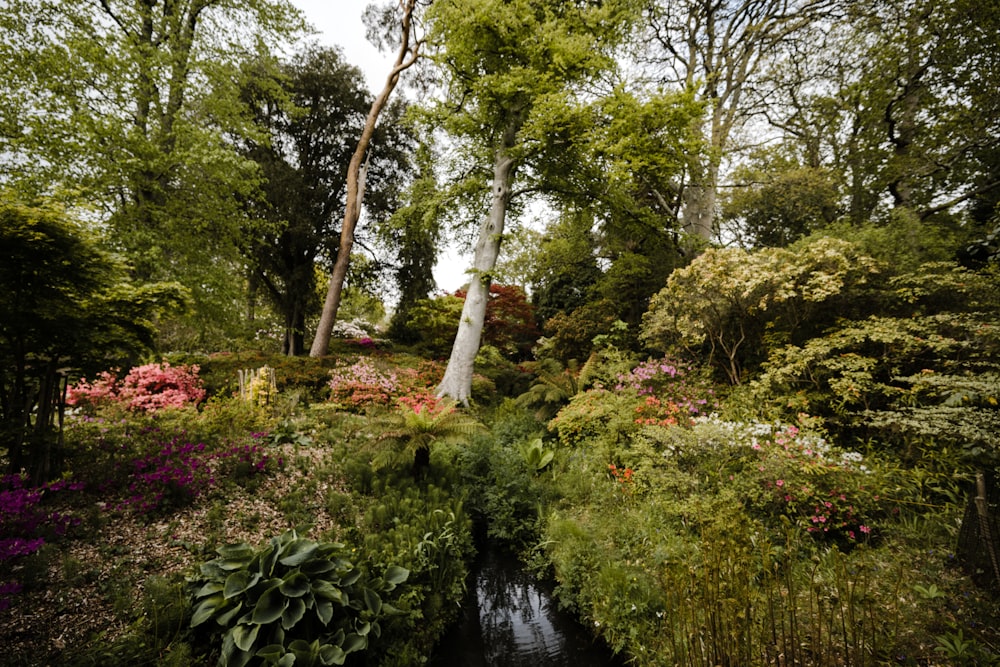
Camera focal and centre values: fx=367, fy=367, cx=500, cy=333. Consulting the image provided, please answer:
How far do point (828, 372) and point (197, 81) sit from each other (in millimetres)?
12953

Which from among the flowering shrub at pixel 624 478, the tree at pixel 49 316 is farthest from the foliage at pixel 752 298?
the tree at pixel 49 316

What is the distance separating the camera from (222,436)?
5109mm

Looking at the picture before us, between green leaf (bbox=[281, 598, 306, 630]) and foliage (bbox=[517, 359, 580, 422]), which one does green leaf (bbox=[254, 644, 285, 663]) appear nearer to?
green leaf (bbox=[281, 598, 306, 630])

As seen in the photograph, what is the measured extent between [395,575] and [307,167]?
14.4 metres

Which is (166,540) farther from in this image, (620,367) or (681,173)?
(681,173)

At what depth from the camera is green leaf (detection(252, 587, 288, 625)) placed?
231 centimetres

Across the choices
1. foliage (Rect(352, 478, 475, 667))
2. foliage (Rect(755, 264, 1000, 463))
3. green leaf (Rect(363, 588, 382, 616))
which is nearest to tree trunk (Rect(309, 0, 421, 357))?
foliage (Rect(352, 478, 475, 667))

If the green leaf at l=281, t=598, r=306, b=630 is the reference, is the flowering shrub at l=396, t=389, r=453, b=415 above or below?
above

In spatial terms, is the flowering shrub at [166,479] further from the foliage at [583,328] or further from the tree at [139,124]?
the foliage at [583,328]

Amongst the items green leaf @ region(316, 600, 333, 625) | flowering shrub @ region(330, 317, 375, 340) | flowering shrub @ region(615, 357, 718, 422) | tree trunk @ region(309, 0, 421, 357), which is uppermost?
tree trunk @ region(309, 0, 421, 357)

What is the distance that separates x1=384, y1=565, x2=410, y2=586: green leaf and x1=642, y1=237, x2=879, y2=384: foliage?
594cm

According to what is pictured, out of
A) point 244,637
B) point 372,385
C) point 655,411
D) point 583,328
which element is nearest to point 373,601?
point 244,637

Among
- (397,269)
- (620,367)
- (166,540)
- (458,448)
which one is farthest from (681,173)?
(166,540)

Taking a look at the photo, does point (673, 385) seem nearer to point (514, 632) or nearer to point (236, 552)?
point (514, 632)
